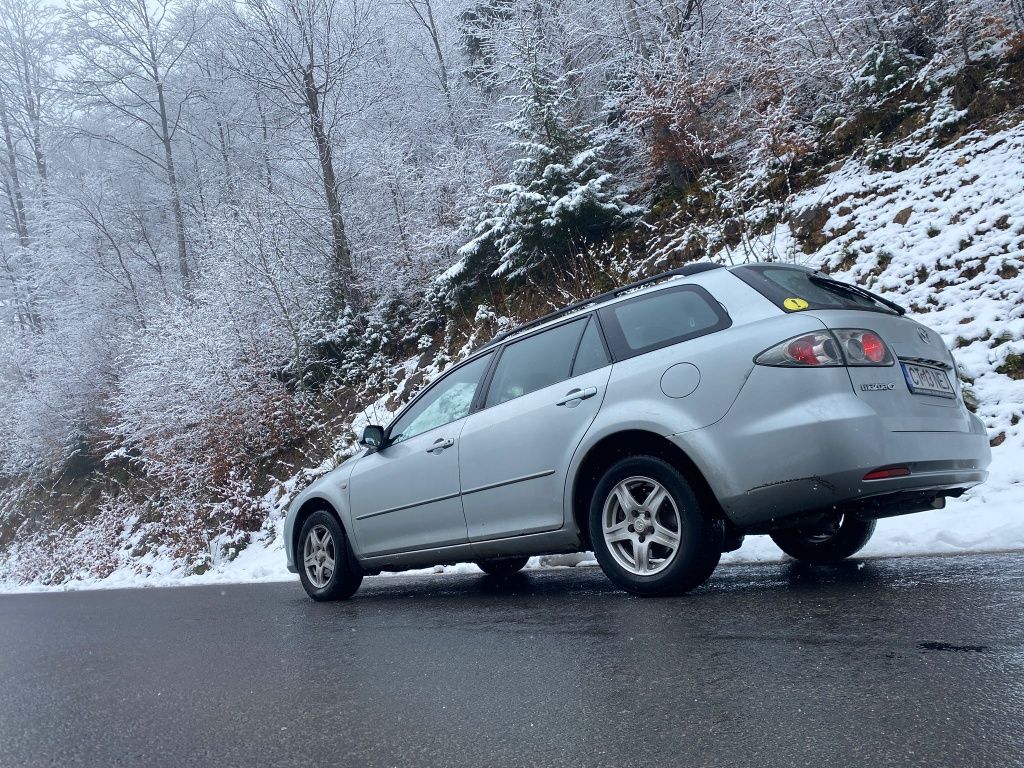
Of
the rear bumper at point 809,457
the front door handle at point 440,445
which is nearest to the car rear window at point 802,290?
the rear bumper at point 809,457

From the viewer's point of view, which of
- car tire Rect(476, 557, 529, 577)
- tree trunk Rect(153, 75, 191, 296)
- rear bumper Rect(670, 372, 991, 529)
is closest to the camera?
rear bumper Rect(670, 372, 991, 529)

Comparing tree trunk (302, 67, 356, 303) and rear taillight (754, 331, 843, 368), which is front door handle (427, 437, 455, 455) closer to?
rear taillight (754, 331, 843, 368)

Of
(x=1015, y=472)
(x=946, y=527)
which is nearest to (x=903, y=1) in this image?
(x=1015, y=472)

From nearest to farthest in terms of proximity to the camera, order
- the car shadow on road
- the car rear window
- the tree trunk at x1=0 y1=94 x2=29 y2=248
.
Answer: the car rear window < the car shadow on road < the tree trunk at x1=0 y1=94 x2=29 y2=248

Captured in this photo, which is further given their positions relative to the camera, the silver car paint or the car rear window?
the car rear window

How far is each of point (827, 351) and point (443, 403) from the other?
2978 millimetres

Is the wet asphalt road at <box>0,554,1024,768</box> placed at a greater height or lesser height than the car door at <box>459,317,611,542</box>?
lesser

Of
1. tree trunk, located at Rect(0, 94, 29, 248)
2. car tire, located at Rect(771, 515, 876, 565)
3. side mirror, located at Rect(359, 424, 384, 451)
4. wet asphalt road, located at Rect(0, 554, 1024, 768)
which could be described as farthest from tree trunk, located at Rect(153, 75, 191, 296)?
car tire, located at Rect(771, 515, 876, 565)

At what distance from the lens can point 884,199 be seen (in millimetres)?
10719

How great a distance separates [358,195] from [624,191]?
23.8ft

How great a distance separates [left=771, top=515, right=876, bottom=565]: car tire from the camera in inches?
215

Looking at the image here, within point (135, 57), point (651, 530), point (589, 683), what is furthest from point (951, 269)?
point (135, 57)

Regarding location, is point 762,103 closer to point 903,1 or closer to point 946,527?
point 903,1

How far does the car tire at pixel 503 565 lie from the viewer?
7047 millimetres
